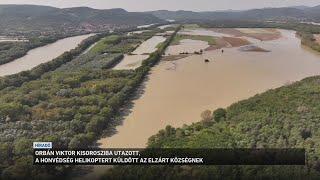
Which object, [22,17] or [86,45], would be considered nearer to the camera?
[86,45]

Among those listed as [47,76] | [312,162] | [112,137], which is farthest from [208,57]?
[312,162]

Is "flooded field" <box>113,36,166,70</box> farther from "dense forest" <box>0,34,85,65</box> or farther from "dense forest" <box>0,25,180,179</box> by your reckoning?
"dense forest" <box>0,34,85,65</box>

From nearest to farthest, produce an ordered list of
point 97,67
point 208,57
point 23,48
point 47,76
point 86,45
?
point 47,76
point 97,67
point 208,57
point 23,48
point 86,45

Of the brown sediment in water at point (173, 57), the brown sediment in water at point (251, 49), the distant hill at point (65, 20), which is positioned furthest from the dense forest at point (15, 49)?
the distant hill at point (65, 20)

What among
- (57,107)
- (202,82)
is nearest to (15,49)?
(202,82)

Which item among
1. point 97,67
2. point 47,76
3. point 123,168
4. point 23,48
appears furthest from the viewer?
point 23,48

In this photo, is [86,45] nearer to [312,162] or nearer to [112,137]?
[112,137]

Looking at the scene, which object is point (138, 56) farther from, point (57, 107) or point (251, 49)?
point (57, 107)
